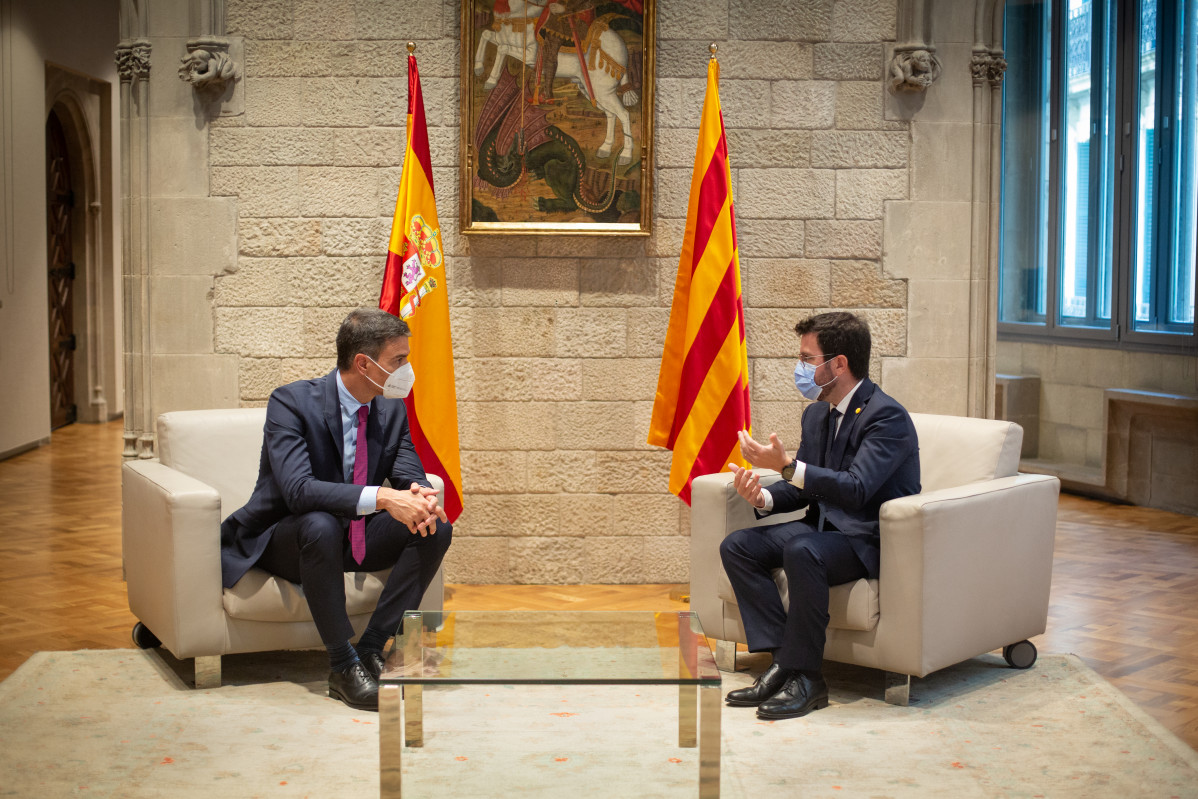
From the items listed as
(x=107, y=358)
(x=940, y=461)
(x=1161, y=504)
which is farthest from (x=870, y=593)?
(x=107, y=358)

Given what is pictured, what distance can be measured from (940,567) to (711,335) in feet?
5.01

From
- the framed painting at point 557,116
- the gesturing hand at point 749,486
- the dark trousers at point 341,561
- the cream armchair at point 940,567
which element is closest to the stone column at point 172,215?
the framed painting at point 557,116

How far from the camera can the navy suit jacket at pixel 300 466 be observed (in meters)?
3.50

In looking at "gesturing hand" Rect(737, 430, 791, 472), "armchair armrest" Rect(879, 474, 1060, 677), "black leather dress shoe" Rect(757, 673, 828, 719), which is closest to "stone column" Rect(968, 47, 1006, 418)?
"armchair armrest" Rect(879, 474, 1060, 677)

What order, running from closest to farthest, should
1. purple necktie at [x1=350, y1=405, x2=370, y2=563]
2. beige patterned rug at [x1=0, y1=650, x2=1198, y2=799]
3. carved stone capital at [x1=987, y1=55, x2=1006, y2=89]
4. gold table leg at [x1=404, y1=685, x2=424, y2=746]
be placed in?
1. beige patterned rug at [x1=0, y1=650, x2=1198, y2=799]
2. gold table leg at [x1=404, y1=685, x2=424, y2=746]
3. purple necktie at [x1=350, y1=405, x2=370, y2=563]
4. carved stone capital at [x1=987, y1=55, x2=1006, y2=89]

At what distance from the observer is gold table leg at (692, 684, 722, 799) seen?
2.59 metres

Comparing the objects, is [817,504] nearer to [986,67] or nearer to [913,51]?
[913,51]

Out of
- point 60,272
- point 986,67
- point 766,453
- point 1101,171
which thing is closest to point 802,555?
point 766,453

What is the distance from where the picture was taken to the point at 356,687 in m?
3.46

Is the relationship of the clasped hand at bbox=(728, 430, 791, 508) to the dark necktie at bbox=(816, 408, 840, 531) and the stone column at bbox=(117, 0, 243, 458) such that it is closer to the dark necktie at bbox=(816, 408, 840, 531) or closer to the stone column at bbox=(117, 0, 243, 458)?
the dark necktie at bbox=(816, 408, 840, 531)

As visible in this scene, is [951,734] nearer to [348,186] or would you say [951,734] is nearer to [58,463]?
[348,186]

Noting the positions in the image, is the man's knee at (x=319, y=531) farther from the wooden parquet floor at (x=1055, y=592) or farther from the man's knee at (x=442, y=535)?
the wooden parquet floor at (x=1055, y=592)

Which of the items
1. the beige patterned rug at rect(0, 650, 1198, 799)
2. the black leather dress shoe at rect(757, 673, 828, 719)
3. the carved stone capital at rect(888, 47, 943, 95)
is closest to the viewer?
the beige patterned rug at rect(0, 650, 1198, 799)

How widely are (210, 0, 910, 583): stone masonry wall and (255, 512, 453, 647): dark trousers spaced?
4.96 ft
